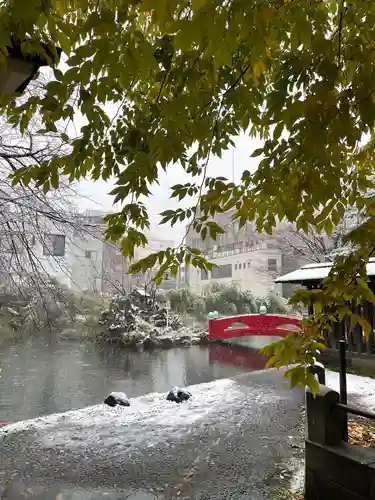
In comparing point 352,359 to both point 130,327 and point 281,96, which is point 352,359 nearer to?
point 281,96

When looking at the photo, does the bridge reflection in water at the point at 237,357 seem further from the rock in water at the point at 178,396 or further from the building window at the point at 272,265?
the rock in water at the point at 178,396

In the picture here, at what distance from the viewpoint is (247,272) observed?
18562mm

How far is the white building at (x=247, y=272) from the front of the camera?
687 inches

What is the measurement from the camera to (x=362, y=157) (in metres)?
2.62

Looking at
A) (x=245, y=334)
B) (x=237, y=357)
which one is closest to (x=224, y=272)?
(x=245, y=334)

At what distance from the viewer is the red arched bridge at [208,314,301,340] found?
1393 cm

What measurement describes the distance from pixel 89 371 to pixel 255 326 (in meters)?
6.77

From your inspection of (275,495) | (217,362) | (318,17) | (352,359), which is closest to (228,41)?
(318,17)

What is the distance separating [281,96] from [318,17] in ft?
1.74

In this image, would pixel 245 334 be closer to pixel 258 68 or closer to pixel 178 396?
pixel 178 396

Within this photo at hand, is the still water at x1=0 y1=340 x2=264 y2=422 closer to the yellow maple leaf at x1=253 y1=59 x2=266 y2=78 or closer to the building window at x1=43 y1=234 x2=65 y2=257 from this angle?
the building window at x1=43 y1=234 x2=65 y2=257

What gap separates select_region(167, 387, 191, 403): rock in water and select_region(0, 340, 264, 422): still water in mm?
2266

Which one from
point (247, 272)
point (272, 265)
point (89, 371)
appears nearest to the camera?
point (89, 371)

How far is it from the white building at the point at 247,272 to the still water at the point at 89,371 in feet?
13.8
